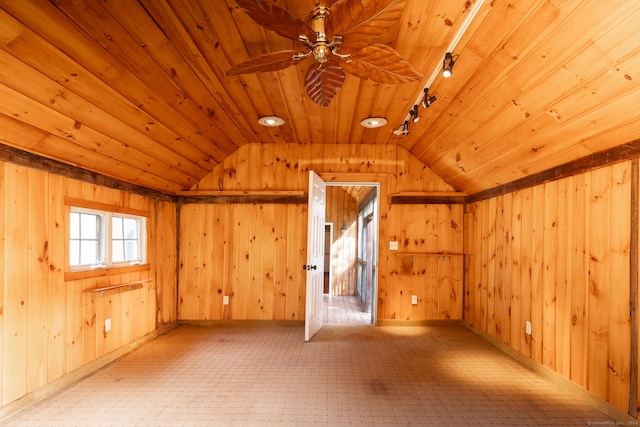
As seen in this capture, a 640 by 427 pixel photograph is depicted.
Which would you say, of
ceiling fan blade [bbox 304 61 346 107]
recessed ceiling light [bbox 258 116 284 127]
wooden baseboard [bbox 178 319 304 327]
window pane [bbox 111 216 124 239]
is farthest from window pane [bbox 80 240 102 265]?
ceiling fan blade [bbox 304 61 346 107]

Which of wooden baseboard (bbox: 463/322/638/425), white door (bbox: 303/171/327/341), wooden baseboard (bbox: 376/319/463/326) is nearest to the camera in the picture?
wooden baseboard (bbox: 463/322/638/425)

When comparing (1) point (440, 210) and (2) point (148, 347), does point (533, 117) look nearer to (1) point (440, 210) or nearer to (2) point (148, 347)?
(1) point (440, 210)

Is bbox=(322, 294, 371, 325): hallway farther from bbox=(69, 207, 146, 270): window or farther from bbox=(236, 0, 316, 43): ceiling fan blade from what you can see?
bbox=(236, 0, 316, 43): ceiling fan blade

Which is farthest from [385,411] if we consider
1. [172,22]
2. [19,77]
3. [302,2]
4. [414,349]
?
[19,77]

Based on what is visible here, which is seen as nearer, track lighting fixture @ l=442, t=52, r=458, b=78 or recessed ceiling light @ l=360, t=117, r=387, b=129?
track lighting fixture @ l=442, t=52, r=458, b=78

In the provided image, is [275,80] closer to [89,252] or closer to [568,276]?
[89,252]

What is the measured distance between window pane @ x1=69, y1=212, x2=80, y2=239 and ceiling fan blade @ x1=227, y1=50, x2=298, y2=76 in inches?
89.7

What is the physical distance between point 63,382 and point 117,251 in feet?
4.37

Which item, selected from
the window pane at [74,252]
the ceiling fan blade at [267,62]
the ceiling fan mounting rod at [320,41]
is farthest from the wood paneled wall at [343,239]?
the ceiling fan mounting rod at [320,41]

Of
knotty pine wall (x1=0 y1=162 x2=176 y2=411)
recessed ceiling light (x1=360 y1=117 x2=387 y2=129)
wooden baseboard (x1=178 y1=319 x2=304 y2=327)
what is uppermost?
recessed ceiling light (x1=360 y1=117 x2=387 y2=129)

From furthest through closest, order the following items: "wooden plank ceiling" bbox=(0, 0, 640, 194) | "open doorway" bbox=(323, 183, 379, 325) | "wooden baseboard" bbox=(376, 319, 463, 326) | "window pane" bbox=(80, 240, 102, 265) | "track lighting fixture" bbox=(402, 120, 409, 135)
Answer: "open doorway" bbox=(323, 183, 379, 325) < "wooden baseboard" bbox=(376, 319, 463, 326) < "track lighting fixture" bbox=(402, 120, 409, 135) < "window pane" bbox=(80, 240, 102, 265) < "wooden plank ceiling" bbox=(0, 0, 640, 194)

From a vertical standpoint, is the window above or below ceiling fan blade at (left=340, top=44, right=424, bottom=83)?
below

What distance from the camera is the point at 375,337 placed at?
4375 millimetres

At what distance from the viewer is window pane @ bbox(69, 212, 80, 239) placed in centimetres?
318
